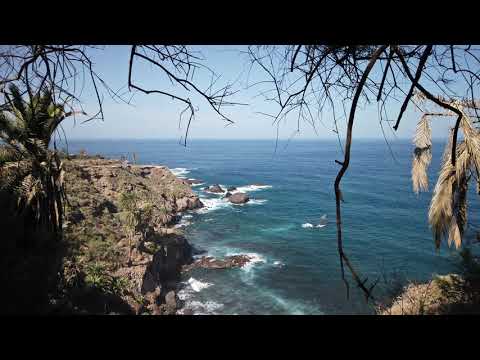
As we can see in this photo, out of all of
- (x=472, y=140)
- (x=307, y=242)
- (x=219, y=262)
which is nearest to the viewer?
(x=472, y=140)

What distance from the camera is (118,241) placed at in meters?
25.2

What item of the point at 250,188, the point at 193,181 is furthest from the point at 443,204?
the point at 193,181

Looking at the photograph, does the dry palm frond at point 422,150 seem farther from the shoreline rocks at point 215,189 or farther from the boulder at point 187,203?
the shoreline rocks at point 215,189

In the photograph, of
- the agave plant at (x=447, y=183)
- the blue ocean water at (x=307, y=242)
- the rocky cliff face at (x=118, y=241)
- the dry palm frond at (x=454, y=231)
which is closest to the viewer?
the agave plant at (x=447, y=183)

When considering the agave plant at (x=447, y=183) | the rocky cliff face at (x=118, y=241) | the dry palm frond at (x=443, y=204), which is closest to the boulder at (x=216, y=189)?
the rocky cliff face at (x=118, y=241)

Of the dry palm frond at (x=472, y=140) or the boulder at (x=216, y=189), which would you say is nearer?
the dry palm frond at (x=472, y=140)

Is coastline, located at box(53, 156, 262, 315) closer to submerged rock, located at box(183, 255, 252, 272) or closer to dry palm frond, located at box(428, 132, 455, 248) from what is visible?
submerged rock, located at box(183, 255, 252, 272)

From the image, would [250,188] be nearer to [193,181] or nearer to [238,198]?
[238,198]

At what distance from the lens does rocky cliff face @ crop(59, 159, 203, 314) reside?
21.3 meters

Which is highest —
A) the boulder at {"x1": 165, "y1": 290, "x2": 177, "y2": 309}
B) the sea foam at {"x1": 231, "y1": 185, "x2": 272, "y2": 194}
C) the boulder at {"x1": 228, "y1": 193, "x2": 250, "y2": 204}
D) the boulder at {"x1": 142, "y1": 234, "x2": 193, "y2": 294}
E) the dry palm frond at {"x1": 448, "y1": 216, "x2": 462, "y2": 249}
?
the dry palm frond at {"x1": 448, "y1": 216, "x2": 462, "y2": 249}

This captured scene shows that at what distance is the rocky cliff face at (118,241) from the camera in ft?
69.8

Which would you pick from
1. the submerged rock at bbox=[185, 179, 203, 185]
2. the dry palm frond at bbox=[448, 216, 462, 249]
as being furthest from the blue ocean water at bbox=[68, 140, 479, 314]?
the dry palm frond at bbox=[448, 216, 462, 249]
